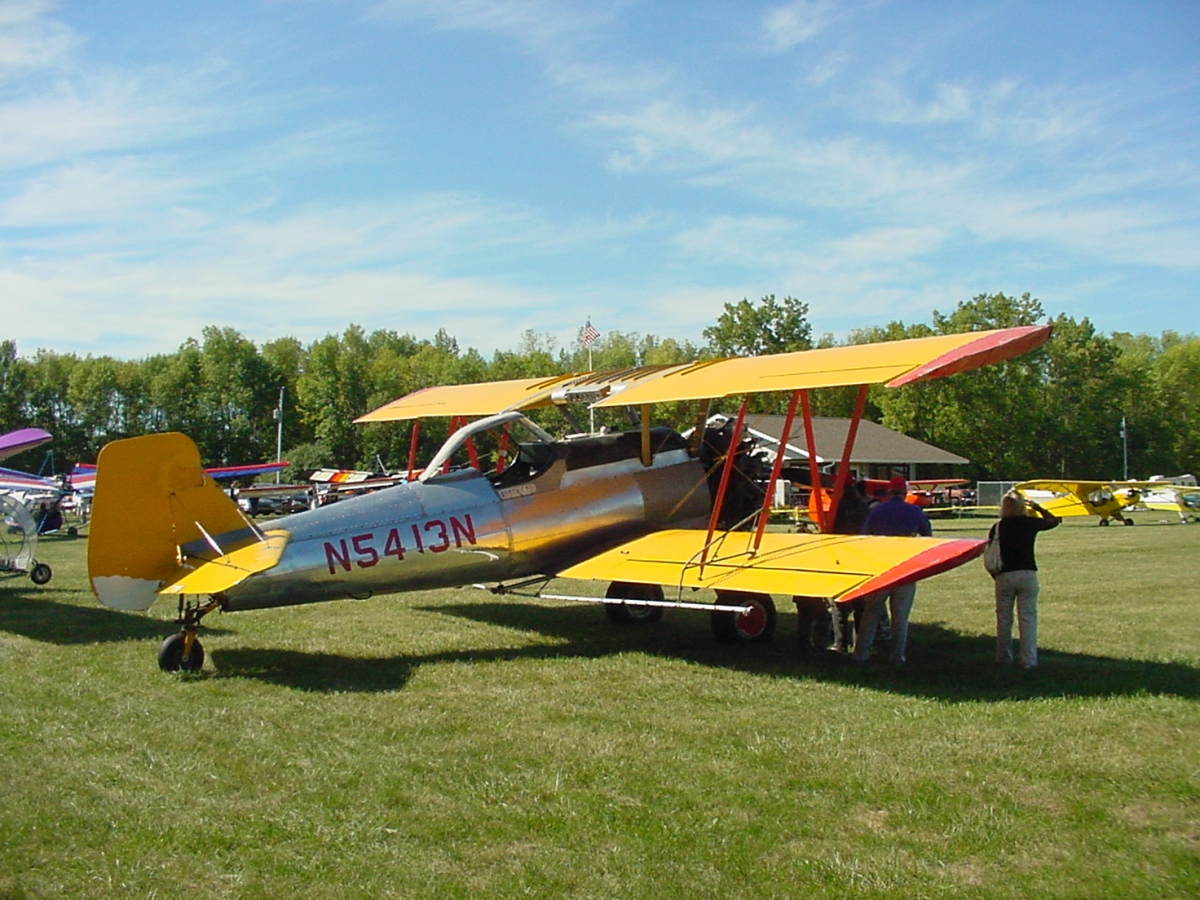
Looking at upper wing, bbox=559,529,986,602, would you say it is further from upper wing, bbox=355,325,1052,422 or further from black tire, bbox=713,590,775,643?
upper wing, bbox=355,325,1052,422

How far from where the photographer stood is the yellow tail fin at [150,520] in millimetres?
7512

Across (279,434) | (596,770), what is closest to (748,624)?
(596,770)

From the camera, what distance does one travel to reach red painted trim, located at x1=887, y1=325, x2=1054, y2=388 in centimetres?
714

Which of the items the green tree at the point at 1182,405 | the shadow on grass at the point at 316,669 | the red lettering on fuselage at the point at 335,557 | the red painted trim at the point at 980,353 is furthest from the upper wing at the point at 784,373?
the green tree at the point at 1182,405

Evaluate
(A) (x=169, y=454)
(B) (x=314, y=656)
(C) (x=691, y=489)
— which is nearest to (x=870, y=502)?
(C) (x=691, y=489)

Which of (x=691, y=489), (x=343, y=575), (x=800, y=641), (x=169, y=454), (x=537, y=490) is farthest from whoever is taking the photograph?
(x=691, y=489)

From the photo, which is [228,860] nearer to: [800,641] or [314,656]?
[314,656]

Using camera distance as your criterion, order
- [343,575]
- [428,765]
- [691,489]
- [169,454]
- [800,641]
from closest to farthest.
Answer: [428,765], [169,454], [343,575], [800,641], [691,489]

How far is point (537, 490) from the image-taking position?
31.6ft

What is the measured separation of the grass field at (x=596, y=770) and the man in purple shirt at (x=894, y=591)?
444 mm

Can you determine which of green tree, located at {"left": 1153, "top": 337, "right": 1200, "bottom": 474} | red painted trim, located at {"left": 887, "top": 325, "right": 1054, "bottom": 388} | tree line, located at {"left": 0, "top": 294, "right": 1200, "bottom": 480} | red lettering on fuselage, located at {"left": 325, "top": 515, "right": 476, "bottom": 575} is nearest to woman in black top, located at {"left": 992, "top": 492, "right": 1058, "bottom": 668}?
red painted trim, located at {"left": 887, "top": 325, "right": 1054, "bottom": 388}

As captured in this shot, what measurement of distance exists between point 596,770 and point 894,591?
3.76 meters

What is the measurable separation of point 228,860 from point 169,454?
14.5 feet

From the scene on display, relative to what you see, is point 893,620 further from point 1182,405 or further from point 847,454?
point 1182,405
